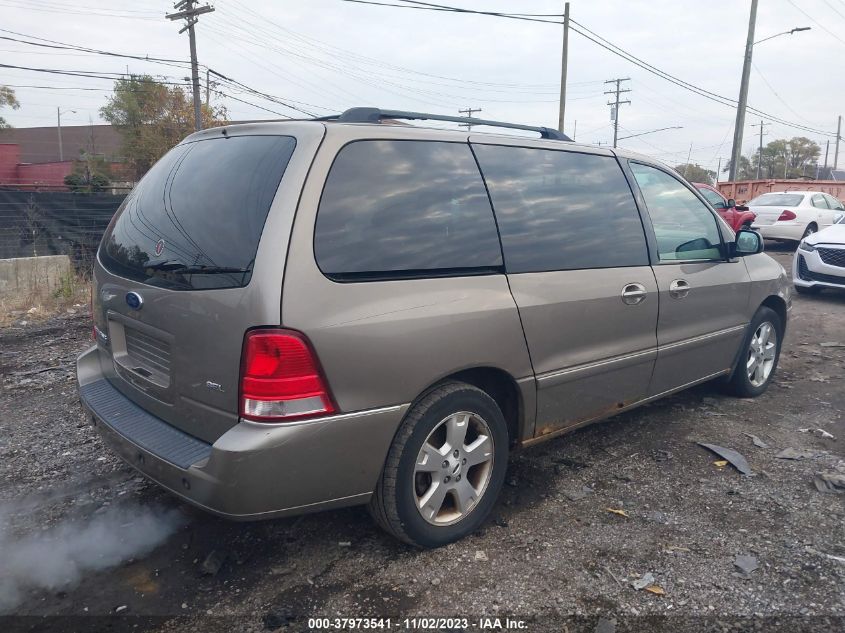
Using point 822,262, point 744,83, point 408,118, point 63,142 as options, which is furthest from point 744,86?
point 63,142

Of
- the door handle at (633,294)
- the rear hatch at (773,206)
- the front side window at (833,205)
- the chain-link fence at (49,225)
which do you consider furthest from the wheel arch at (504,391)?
the front side window at (833,205)

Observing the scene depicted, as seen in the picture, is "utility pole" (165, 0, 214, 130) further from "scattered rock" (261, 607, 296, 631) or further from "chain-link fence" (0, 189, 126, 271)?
"scattered rock" (261, 607, 296, 631)

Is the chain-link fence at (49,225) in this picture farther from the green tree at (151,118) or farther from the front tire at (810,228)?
the green tree at (151,118)

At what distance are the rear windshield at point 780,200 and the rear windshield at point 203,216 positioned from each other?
16.5 meters

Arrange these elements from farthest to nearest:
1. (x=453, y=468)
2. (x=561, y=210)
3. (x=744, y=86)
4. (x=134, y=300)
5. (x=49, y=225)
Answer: (x=744, y=86)
(x=49, y=225)
(x=561, y=210)
(x=453, y=468)
(x=134, y=300)

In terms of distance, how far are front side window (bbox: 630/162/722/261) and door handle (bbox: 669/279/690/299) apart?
156 mm

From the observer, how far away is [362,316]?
2.41 meters

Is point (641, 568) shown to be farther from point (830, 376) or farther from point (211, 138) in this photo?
point (830, 376)

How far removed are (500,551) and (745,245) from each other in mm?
2912

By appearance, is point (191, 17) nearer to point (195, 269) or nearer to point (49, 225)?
point (49, 225)

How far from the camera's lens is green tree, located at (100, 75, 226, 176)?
4434 cm

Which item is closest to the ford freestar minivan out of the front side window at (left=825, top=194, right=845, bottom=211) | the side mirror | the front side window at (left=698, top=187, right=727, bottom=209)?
the side mirror

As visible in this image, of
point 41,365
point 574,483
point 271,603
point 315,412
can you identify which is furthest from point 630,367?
point 41,365

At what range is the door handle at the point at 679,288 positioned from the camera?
3.81m
